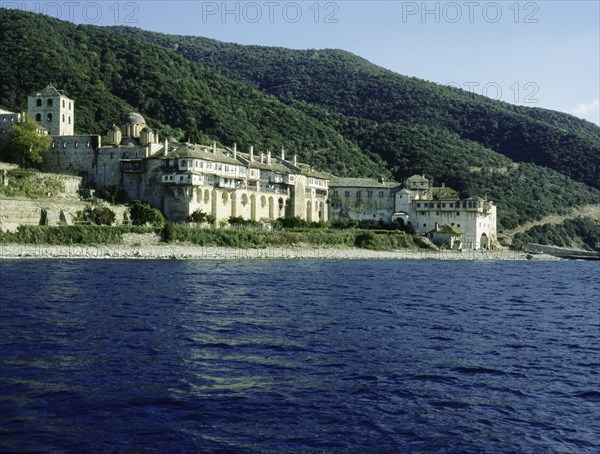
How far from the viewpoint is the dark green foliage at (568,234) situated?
10725 centimetres

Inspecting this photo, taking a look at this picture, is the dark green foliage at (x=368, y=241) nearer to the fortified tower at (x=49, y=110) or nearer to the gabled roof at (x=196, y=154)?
the gabled roof at (x=196, y=154)

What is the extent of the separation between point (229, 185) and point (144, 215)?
10.9m

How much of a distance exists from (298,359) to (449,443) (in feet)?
22.4

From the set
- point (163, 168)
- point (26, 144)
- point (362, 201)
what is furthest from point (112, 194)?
point (362, 201)

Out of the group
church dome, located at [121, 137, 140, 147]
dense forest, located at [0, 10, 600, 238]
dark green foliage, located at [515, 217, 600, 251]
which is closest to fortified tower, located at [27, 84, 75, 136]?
church dome, located at [121, 137, 140, 147]

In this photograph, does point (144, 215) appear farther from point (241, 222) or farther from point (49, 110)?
point (49, 110)

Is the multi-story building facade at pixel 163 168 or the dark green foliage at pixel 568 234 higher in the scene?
the multi-story building facade at pixel 163 168

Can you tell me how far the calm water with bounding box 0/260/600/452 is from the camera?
545 inches

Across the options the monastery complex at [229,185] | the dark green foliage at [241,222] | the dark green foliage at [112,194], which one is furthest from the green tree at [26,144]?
the dark green foliage at [241,222]

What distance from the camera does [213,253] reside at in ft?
206

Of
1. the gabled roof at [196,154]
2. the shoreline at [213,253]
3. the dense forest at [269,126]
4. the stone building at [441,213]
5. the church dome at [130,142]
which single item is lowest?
the shoreline at [213,253]

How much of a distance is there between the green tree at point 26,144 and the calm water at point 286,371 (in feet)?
126

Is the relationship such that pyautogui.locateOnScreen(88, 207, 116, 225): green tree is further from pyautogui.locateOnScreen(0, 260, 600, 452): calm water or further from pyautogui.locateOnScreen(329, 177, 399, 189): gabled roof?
pyautogui.locateOnScreen(329, 177, 399, 189): gabled roof

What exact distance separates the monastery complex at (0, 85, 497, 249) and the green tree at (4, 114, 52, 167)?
1689 mm
